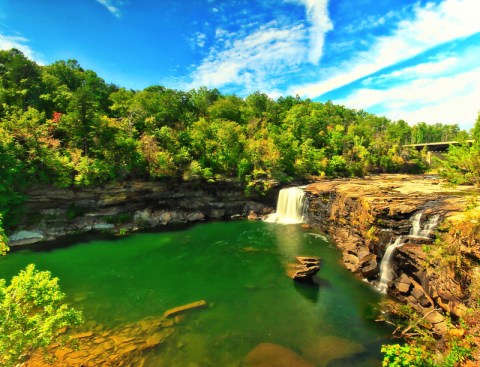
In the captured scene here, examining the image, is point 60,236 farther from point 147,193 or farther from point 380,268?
point 380,268

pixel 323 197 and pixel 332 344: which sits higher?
pixel 323 197

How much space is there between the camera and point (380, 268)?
19.3 metres

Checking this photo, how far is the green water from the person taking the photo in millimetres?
12820

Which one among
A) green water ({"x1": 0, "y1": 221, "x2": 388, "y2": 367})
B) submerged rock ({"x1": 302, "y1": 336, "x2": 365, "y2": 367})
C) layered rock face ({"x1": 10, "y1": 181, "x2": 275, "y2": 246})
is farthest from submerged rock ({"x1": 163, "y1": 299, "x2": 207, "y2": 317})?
layered rock face ({"x1": 10, "y1": 181, "x2": 275, "y2": 246})

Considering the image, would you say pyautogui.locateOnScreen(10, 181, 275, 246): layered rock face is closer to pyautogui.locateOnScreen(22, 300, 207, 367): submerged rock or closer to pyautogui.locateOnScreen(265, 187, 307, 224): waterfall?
pyautogui.locateOnScreen(265, 187, 307, 224): waterfall

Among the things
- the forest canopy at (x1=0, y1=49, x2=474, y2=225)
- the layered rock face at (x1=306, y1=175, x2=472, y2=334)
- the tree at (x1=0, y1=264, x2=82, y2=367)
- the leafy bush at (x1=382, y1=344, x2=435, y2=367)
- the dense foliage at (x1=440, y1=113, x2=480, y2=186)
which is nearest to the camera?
the leafy bush at (x1=382, y1=344, x2=435, y2=367)

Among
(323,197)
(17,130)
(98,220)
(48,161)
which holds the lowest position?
(98,220)

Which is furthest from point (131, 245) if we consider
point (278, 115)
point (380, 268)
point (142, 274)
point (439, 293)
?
point (278, 115)

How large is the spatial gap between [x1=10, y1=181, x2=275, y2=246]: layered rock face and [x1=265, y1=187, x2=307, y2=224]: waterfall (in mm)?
1667

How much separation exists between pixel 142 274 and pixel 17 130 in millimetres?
20968

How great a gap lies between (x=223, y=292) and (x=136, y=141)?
23327mm

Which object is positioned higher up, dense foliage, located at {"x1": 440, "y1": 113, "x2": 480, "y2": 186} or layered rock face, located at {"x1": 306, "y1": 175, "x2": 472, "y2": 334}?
dense foliage, located at {"x1": 440, "y1": 113, "x2": 480, "y2": 186}

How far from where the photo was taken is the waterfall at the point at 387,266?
18125mm

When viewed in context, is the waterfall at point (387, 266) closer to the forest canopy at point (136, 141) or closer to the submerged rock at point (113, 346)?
the forest canopy at point (136, 141)
